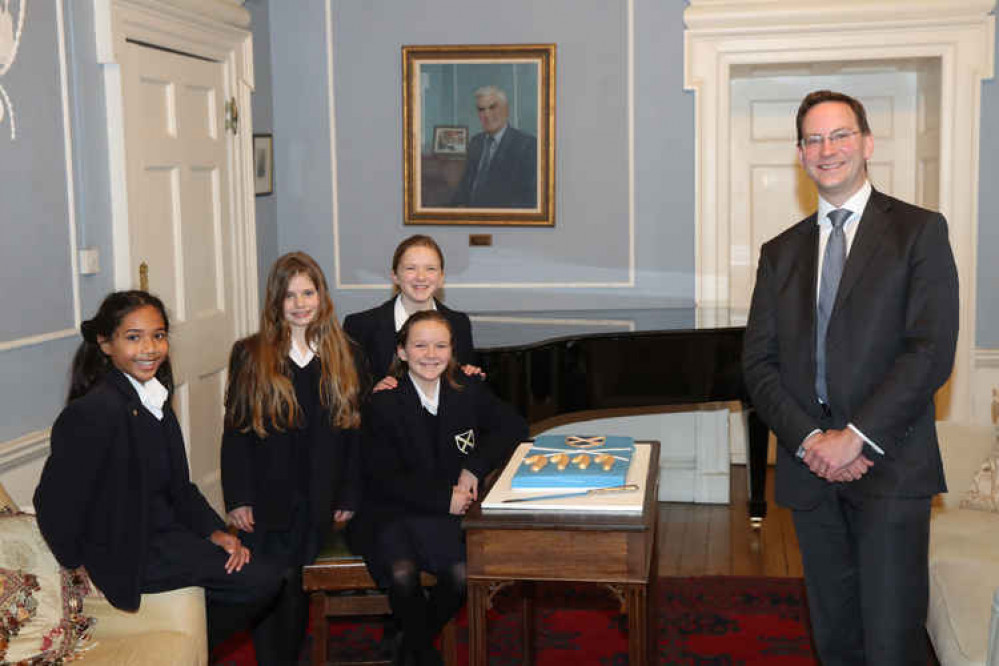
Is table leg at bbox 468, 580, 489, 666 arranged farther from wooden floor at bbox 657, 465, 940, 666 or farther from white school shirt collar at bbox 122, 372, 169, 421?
wooden floor at bbox 657, 465, 940, 666

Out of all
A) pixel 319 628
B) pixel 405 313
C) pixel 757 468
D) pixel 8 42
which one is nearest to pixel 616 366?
pixel 757 468

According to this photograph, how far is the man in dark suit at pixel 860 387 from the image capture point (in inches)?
98.2

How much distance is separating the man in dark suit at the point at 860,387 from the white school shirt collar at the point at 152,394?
1467mm

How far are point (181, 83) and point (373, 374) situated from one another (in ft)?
5.54

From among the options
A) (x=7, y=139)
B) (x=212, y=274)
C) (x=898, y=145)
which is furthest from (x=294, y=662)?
(x=898, y=145)

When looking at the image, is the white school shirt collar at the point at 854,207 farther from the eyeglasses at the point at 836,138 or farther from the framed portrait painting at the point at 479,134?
the framed portrait painting at the point at 479,134

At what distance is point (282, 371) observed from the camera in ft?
10.4

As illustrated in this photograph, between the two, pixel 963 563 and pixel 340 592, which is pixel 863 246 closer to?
pixel 963 563

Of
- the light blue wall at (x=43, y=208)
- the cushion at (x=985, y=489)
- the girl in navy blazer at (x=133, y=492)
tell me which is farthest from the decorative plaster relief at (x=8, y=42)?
the cushion at (x=985, y=489)

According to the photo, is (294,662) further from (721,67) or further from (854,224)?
(721,67)

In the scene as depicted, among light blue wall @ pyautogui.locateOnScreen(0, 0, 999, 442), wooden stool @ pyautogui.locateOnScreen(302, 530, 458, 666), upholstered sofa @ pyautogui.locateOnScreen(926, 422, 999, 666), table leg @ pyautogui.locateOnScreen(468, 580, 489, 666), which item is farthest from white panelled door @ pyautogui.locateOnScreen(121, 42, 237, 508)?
upholstered sofa @ pyautogui.locateOnScreen(926, 422, 999, 666)

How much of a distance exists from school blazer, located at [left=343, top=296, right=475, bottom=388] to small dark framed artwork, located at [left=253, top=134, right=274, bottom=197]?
1889mm

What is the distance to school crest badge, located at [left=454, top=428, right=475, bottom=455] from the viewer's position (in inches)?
125

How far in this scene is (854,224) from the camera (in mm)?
2623
